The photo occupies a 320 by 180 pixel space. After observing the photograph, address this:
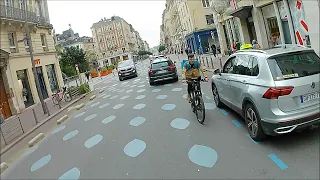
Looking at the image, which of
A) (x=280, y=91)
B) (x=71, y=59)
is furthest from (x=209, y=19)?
(x=280, y=91)

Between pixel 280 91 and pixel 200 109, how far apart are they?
9.35 ft

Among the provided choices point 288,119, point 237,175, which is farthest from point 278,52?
point 237,175

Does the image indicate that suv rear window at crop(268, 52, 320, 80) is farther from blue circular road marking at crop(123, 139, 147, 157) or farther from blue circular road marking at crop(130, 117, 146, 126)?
blue circular road marking at crop(130, 117, 146, 126)

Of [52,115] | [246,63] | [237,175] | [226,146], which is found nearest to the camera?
[237,175]

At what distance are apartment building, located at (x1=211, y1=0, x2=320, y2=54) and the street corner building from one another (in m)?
13.9

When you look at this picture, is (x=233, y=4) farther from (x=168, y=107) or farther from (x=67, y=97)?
(x=168, y=107)

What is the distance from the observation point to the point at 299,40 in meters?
14.3

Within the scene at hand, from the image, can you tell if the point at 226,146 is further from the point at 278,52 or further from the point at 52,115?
the point at 52,115

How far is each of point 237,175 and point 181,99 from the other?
6.78 m

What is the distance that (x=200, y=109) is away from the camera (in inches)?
282

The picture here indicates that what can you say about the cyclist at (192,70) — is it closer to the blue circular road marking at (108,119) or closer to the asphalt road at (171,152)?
the asphalt road at (171,152)

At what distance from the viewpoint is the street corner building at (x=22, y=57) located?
18.0 meters

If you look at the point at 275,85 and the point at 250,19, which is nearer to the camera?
the point at 275,85

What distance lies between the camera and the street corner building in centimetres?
1797
